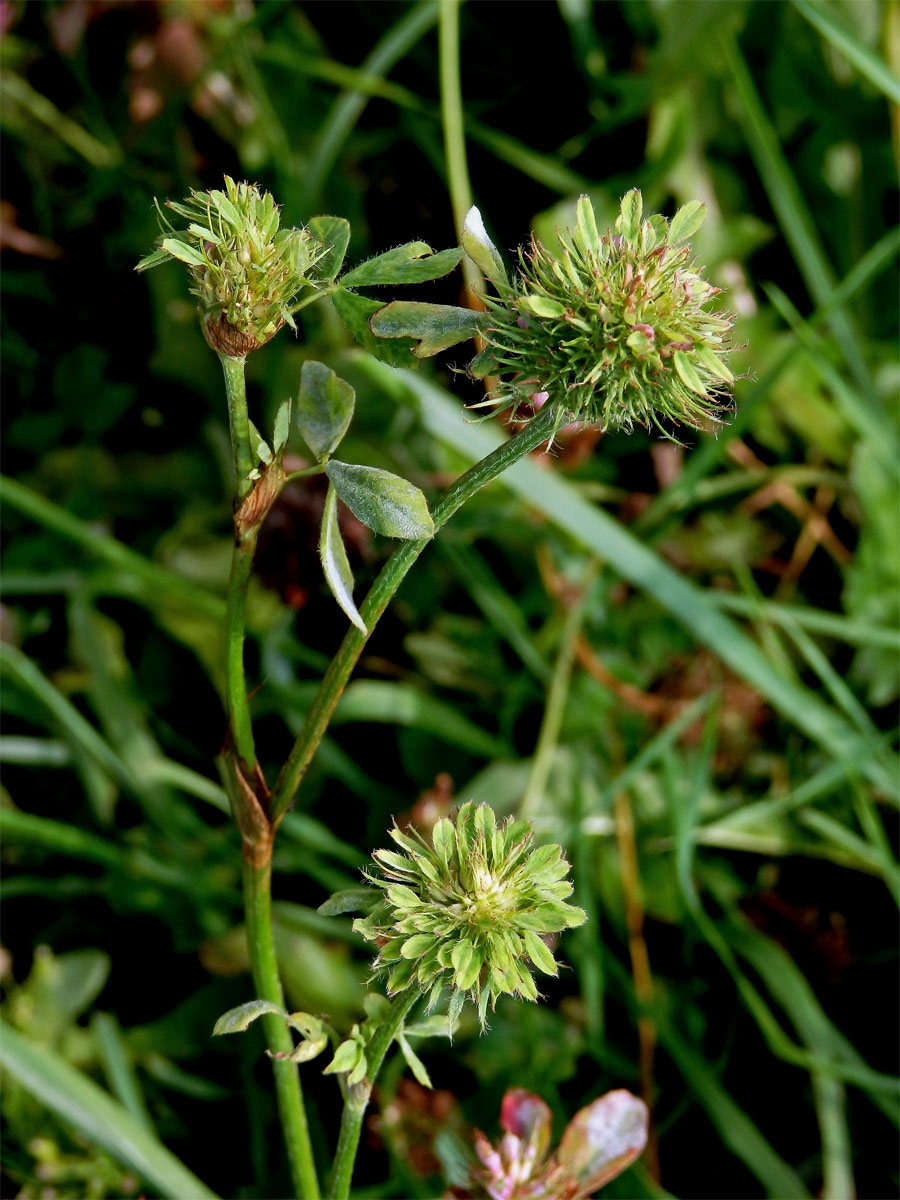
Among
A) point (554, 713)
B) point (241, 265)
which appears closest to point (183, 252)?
point (241, 265)

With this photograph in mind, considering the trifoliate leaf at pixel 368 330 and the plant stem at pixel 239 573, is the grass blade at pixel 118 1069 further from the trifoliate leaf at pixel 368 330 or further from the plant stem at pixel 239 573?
the trifoliate leaf at pixel 368 330

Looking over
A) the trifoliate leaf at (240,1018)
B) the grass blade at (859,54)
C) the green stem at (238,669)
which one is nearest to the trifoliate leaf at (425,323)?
the green stem at (238,669)

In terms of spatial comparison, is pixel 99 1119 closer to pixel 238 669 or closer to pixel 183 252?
pixel 238 669

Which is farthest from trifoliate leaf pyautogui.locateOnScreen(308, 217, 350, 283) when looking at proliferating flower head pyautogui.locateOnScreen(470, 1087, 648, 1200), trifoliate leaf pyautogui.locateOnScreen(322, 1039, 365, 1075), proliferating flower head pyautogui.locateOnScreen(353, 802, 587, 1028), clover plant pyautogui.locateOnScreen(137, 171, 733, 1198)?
proliferating flower head pyautogui.locateOnScreen(470, 1087, 648, 1200)

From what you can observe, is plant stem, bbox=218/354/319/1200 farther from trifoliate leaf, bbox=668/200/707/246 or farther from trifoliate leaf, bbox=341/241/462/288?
trifoliate leaf, bbox=668/200/707/246

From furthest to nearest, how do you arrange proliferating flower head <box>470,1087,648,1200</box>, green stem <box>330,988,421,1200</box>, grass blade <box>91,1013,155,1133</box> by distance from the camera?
grass blade <box>91,1013,155,1133</box>, proliferating flower head <box>470,1087,648,1200</box>, green stem <box>330,988,421,1200</box>
